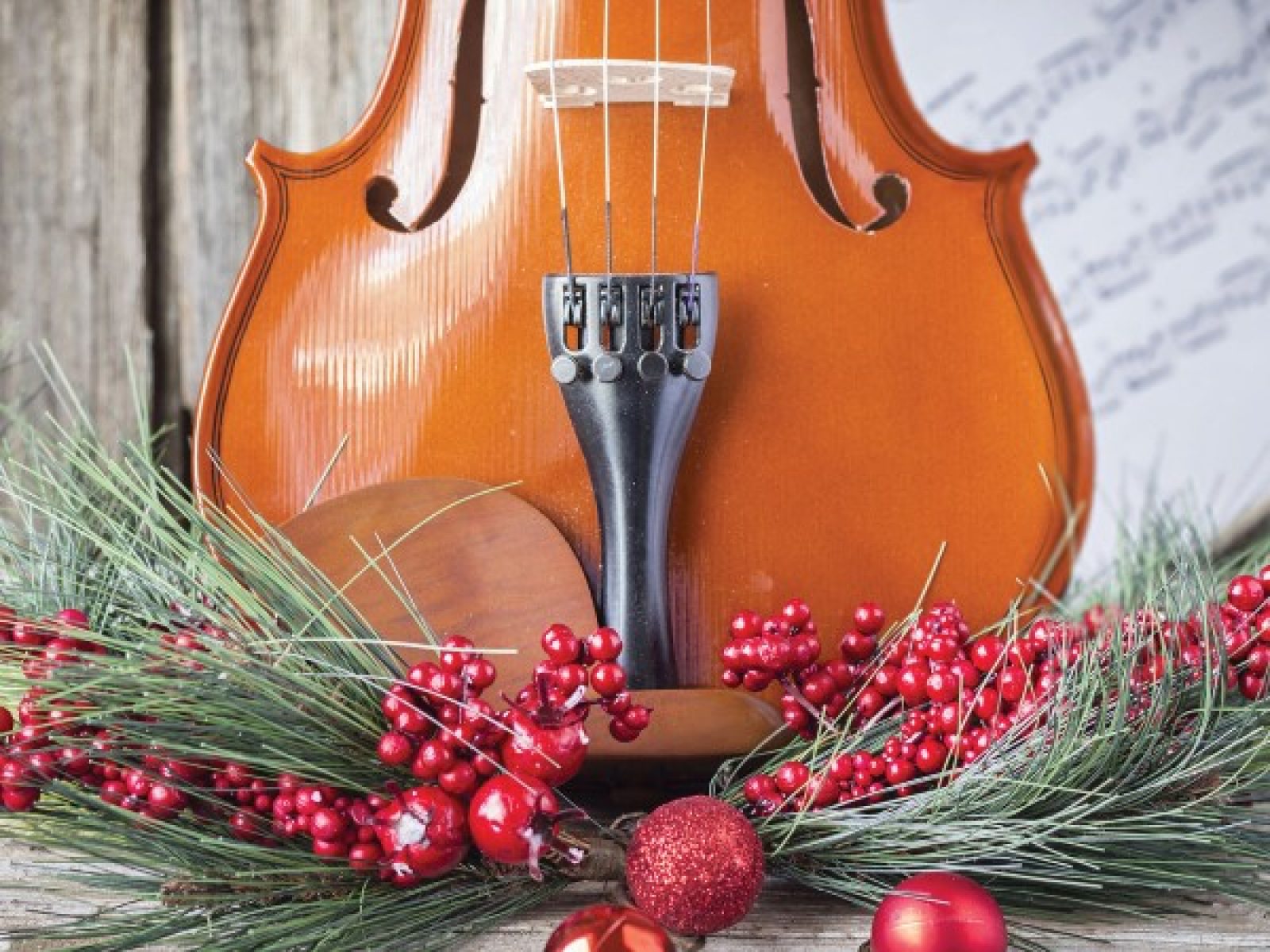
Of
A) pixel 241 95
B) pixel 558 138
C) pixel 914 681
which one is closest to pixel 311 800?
pixel 914 681

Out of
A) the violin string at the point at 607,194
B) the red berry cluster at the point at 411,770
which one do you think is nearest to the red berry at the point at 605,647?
the red berry cluster at the point at 411,770

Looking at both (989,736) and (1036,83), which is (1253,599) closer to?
(989,736)

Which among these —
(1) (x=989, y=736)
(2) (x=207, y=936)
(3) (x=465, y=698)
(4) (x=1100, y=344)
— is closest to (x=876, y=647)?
(1) (x=989, y=736)

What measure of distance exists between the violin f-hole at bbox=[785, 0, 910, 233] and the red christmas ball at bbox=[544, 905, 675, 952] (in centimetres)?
39

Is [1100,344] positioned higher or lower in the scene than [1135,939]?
higher

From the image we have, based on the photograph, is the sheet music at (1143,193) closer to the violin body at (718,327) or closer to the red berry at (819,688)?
the violin body at (718,327)

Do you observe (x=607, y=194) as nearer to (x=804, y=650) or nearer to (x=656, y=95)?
(x=656, y=95)

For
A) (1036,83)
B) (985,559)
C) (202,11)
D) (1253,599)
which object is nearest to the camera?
(1253,599)

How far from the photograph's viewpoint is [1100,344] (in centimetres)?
123

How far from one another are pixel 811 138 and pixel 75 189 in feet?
1.95

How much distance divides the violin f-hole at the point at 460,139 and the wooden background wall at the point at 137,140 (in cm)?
36

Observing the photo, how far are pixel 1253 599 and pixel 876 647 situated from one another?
6.1 inches

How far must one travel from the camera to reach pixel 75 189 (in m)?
1.08

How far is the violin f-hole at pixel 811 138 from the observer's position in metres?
0.75
